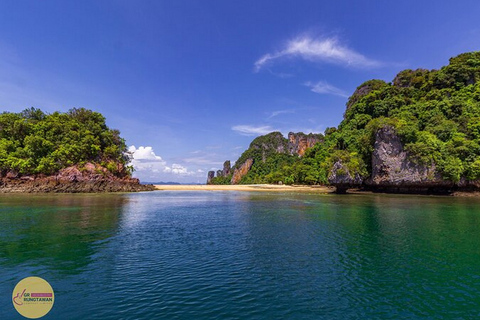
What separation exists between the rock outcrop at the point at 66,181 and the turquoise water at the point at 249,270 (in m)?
56.9

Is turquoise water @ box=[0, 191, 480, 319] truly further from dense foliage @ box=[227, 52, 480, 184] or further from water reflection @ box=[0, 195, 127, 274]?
dense foliage @ box=[227, 52, 480, 184]

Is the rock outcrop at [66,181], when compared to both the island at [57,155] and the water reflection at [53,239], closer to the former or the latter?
the island at [57,155]

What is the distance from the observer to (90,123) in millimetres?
89125

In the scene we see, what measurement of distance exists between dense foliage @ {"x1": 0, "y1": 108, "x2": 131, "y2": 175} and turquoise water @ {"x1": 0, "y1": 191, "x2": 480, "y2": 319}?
205ft

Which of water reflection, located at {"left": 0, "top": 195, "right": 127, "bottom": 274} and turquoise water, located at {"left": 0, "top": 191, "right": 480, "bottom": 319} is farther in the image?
water reflection, located at {"left": 0, "top": 195, "right": 127, "bottom": 274}

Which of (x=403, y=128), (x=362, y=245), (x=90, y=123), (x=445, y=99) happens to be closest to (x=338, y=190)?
(x=403, y=128)

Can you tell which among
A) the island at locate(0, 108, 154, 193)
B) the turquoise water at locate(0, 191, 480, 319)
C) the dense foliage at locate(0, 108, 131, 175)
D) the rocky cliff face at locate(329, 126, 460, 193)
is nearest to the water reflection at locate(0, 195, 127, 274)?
the turquoise water at locate(0, 191, 480, 319)

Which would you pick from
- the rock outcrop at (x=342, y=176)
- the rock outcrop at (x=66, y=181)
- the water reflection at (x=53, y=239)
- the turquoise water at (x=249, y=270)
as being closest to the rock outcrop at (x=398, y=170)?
the rock outcrop at (x=342, y=176)

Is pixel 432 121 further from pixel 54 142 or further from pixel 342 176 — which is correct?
pixel 54 142

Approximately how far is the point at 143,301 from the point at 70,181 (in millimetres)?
85119

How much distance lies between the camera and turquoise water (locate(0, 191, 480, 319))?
10352mm

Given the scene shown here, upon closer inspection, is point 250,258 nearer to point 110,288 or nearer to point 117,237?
point 110,288

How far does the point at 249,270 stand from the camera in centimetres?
1466

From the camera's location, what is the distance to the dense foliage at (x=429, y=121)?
58625mm
